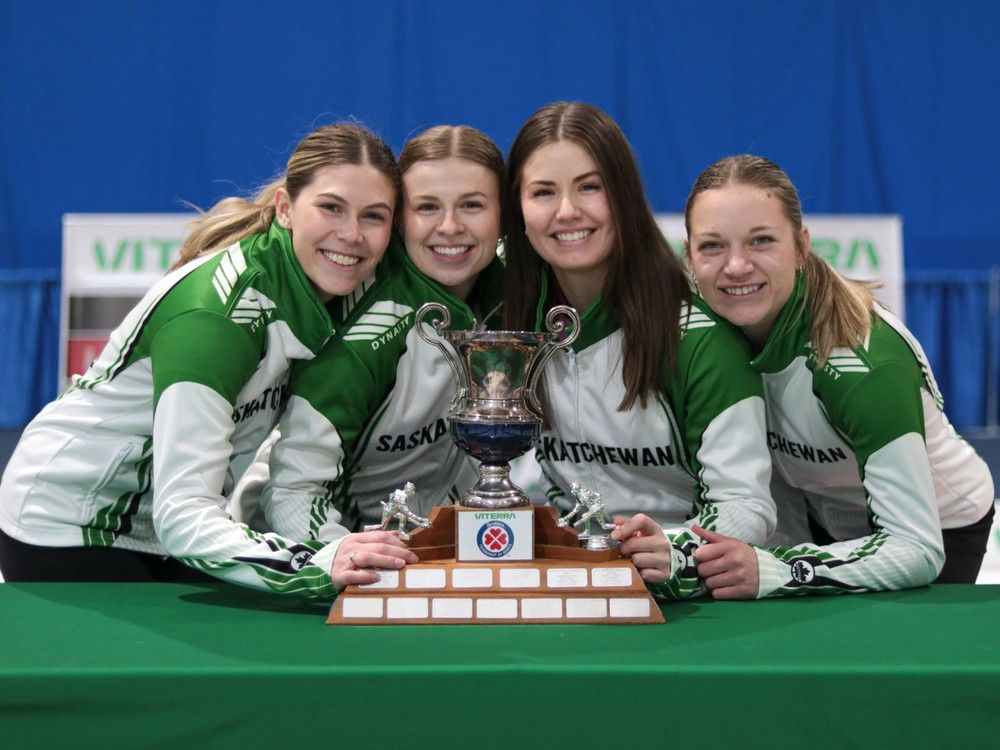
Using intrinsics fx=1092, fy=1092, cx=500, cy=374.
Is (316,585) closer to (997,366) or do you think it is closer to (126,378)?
(126,378)

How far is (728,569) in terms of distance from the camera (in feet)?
5.19

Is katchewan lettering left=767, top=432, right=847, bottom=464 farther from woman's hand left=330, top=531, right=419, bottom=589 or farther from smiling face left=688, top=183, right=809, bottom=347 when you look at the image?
woman's hand left=330, top=531, right=419, bottom=589

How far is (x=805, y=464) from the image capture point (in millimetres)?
2016

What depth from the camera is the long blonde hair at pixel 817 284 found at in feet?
5.92

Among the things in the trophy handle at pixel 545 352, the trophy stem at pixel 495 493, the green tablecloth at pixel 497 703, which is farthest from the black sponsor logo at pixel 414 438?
the green tablecloth at pixel 497 703

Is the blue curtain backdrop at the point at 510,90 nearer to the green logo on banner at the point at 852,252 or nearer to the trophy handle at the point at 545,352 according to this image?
the green logo on banner at the point at 852,252

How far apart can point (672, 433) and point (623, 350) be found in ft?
0.57

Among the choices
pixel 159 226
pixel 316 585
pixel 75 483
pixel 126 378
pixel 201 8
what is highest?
pixel 201 8

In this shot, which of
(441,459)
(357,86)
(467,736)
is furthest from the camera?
(357,86)

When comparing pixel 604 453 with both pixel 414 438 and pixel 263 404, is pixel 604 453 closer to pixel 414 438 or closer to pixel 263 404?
pixel 414 438

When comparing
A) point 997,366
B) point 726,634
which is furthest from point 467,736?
point 997,366

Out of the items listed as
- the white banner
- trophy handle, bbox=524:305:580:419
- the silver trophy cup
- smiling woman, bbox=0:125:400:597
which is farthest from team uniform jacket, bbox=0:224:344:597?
the white banner

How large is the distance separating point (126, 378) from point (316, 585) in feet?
1.99

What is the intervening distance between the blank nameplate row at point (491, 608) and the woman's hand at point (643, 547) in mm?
92
